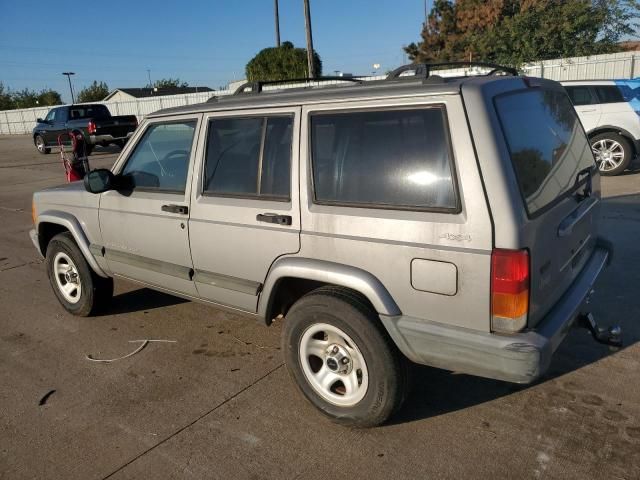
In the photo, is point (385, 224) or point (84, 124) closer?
point (385, 224)

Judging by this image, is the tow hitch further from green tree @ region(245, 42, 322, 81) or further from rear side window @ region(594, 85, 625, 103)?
green tree @ region(245, 42, 322, 81)

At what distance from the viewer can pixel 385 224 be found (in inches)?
106

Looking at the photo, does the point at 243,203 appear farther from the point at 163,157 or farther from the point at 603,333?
the point at 603,333

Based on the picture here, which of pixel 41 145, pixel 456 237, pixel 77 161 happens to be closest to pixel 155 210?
pixel 456 237

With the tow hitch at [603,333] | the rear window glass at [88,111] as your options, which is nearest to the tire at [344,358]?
the tow hitch at [603,333]

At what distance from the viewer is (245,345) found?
4.17 m

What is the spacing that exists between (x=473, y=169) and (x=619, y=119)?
911 cm

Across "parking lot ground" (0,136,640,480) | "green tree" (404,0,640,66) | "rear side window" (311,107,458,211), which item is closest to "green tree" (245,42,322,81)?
"green tree" (404,0,640,66)

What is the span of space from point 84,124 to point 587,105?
1809cm

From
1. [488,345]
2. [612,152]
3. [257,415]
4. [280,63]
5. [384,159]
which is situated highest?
[280,63]

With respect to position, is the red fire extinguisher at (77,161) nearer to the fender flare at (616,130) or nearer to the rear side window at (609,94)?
the fender flare at (616,130)

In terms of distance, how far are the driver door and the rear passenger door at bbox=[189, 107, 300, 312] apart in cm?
15

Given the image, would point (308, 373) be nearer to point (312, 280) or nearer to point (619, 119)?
point (312, 280)

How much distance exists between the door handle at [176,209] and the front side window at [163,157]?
133 millimetres
